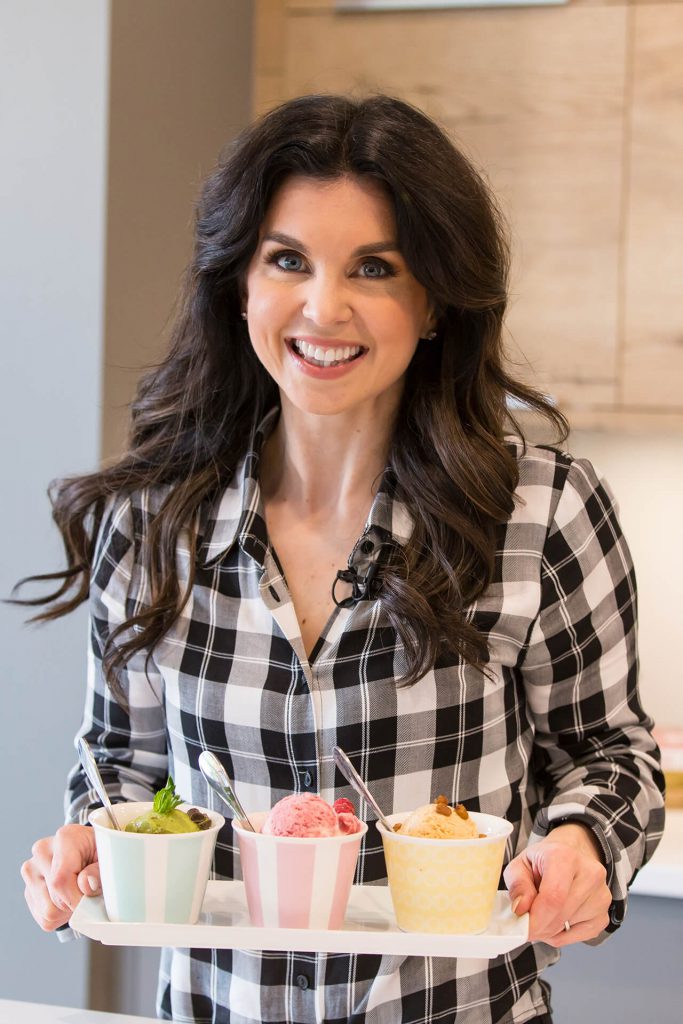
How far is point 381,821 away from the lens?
3.18 feet

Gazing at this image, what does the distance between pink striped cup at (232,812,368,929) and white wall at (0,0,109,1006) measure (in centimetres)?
100

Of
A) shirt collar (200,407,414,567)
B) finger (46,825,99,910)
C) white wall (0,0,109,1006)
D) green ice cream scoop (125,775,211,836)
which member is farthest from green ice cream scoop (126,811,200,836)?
white wall (0,0,109,1006)

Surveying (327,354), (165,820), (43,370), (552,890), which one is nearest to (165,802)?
(165,820)

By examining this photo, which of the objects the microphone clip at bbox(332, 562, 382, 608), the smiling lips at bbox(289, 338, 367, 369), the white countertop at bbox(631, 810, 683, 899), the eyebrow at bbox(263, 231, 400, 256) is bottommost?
the white countertop at bbox(631, 810, 683, 899)

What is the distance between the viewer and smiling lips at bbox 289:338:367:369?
1.10 metres

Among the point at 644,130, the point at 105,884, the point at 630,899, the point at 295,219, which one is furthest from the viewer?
the point at 644,130

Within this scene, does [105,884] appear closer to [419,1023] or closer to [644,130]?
[419,1023]

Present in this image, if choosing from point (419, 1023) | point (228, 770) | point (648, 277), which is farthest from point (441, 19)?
point (419, 1023)

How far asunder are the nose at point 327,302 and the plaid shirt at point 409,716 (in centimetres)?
23

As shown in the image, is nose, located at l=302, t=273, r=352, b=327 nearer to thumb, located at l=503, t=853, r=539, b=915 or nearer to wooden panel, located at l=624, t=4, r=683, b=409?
thumb, located at l=503, t=853, r=539, b=915

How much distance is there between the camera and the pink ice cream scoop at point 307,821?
926 mm

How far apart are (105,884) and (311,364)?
1.59 feet

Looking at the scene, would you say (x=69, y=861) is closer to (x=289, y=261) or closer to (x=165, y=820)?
(x=165, y=820)

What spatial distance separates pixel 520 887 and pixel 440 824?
0.29 feet
